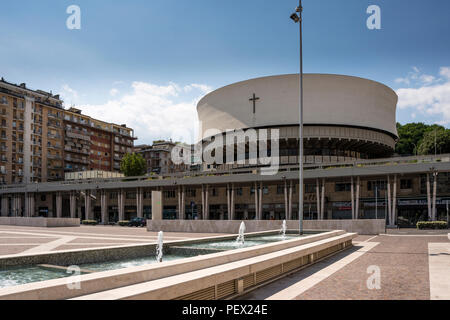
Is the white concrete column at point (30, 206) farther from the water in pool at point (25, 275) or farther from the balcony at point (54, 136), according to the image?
the water in pool at point (25, 275)

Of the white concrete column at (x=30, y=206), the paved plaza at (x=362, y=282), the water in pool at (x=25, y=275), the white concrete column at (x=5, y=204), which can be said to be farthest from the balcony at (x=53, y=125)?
the water in pool at (x=25, y=275)

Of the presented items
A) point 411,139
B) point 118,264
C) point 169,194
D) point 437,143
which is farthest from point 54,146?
point 118,264

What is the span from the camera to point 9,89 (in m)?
76.4

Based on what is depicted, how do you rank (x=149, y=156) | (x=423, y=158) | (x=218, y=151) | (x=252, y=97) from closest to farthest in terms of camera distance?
(x=423, y=158) < (x=252, y=97) < (x=218, y=151) < (x=149, y=156)

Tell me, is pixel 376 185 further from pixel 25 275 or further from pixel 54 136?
pixel 54 136

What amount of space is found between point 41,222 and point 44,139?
46.9 m

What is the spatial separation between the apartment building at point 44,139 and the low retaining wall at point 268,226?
55.2 m

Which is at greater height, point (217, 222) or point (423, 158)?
point (423, 158)

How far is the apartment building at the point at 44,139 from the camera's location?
244ft

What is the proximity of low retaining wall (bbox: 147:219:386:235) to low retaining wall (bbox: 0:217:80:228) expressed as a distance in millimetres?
13248
